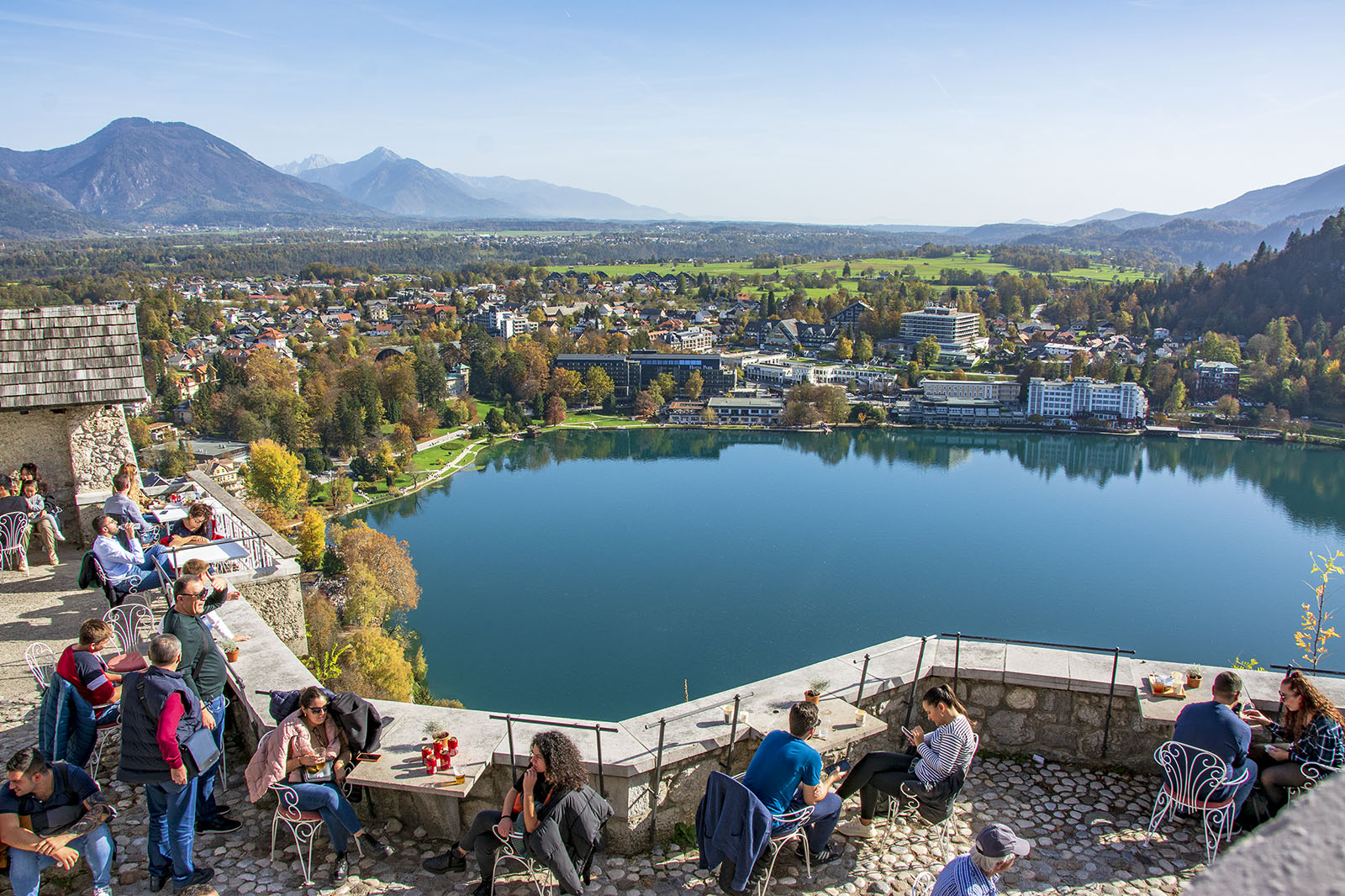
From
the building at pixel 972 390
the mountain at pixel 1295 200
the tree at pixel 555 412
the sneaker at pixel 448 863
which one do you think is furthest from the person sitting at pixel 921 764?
the mountain at pixel 1295 200

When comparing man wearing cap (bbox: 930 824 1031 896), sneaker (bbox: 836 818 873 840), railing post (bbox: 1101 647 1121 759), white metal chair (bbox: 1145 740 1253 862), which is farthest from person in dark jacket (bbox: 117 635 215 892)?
railing post (bbox: 1101 647 1121 759)

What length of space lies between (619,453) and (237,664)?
32.7 metres

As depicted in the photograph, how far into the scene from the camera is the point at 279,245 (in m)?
113

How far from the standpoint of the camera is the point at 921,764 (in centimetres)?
235

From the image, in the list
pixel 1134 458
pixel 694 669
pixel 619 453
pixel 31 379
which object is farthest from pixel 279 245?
pixel 31 379

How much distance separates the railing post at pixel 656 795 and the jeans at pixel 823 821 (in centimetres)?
41

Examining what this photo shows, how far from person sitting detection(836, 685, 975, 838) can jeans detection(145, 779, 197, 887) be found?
164cm

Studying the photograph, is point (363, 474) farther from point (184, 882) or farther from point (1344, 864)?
point (1344, 864)

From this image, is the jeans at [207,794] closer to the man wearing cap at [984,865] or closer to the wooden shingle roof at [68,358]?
the man wearing cap at [984,865]

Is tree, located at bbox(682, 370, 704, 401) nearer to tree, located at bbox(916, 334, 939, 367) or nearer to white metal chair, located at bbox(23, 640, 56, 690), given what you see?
tree, located at bbox(916, 334, 939, 367)

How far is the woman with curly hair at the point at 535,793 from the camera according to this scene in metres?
2.06

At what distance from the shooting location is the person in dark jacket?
223 cm

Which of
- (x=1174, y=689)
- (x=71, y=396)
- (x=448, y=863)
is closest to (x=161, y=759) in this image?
(x=448, y=863)

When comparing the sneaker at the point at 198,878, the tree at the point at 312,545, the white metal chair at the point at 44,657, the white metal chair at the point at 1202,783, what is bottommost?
the tree at the point at 312,545
